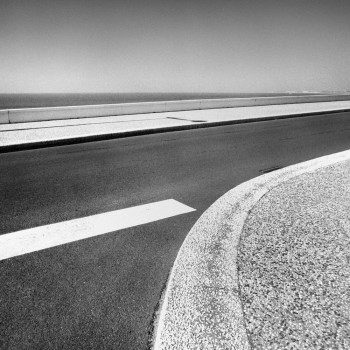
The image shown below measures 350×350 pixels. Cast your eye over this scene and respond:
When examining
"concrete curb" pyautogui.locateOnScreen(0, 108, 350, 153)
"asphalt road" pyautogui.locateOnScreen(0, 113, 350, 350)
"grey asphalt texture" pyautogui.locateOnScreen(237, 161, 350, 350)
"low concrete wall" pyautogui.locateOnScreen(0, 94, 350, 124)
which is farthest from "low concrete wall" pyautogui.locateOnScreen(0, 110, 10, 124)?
"grey asphalt texture" pyautogui.locateOnScreen(237, 161, 350, 350)

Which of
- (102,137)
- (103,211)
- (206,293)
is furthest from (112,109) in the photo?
(206,293)

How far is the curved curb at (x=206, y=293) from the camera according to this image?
1577 millimetres

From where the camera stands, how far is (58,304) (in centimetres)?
192

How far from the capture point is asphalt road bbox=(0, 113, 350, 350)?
176 centimetres

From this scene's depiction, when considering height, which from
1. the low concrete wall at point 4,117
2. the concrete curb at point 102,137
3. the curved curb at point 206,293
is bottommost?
the curved curb at point 206,293

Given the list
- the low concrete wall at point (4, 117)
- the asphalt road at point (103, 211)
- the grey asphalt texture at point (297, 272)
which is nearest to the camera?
the grey asphalt texture at point (297, 272)

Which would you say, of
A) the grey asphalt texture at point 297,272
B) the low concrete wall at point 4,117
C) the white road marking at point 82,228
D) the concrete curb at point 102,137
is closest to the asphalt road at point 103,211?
the white road marking at point 82,228

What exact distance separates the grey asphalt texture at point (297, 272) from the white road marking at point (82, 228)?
1.08 meters

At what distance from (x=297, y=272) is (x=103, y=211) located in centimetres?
230

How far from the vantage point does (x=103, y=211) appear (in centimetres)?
349

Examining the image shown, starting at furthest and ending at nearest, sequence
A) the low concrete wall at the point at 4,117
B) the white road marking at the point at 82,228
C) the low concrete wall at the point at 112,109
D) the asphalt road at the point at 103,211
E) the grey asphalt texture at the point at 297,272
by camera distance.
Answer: the low concrete wall at the point at 112,109 → the low concrete wall at the point at 4,117 → the white road marking at the point at 82,228 → the asphalt road at the point at 103,211 → the grey asphalt texture at the point at 297,272

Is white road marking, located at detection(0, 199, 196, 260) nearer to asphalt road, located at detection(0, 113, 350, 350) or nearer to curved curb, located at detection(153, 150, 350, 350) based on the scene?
asphalt road, located at detection(0, 113, 350, 350)

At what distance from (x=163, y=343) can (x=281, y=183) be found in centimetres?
322

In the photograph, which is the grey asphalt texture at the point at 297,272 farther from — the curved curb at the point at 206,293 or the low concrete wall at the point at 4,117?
the low concrete wall at the point at 4,117
